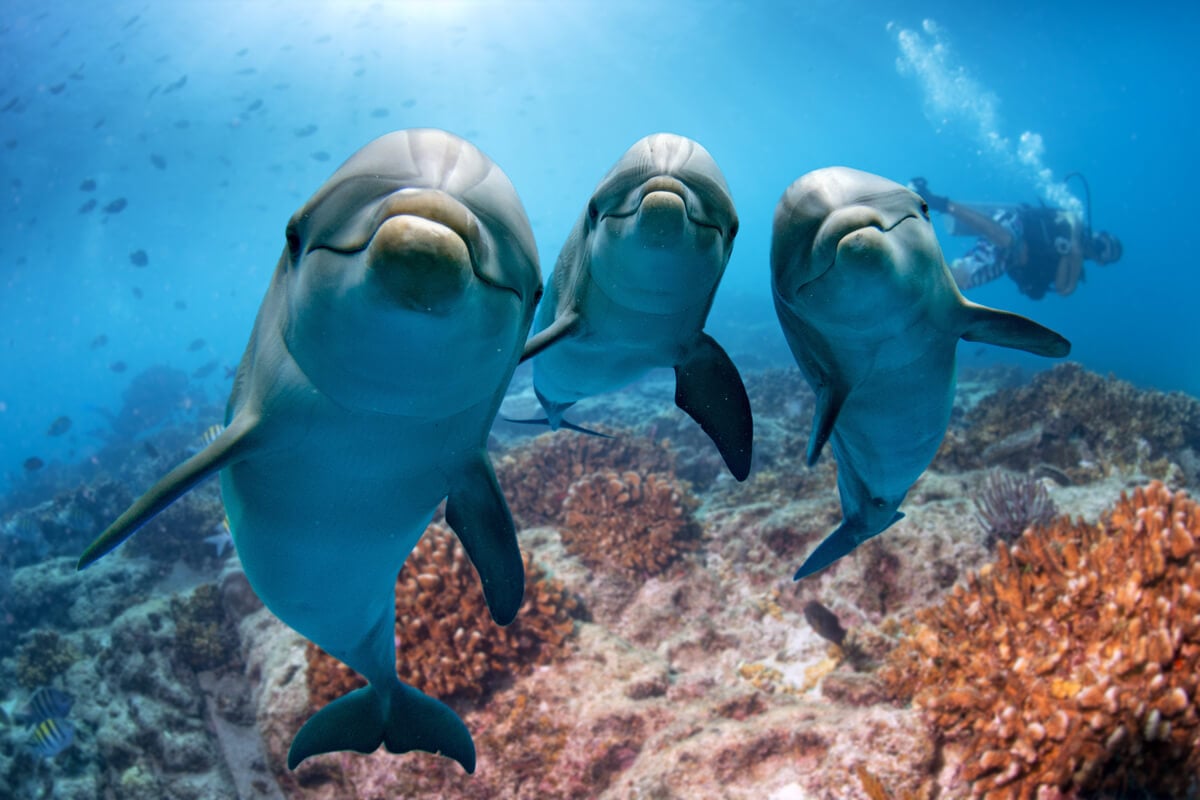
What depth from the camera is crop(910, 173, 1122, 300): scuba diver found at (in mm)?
13352

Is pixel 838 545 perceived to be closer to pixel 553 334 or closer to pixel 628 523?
pixel 553 334

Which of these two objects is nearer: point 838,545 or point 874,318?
point 874,318

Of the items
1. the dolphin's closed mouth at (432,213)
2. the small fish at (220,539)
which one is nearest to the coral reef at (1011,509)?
the dolphin's closed mouth at (432,213)

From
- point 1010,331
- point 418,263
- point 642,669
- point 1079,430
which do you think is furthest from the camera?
point 1079,430

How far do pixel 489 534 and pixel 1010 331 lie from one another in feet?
7.30

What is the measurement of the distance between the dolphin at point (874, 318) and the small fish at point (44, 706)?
314 inches

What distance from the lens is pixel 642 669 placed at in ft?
→ 15.1

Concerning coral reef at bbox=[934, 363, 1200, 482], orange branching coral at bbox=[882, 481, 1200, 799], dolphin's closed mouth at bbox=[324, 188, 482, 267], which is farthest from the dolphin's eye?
coral reef at bbox=[934, 363, 1200, 482]

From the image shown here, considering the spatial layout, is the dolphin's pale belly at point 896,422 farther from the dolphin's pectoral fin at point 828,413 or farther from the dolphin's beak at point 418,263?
the dolphin's beak at point 418,263

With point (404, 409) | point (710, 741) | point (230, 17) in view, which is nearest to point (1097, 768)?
point (710, 741)

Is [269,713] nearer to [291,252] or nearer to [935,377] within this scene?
[291,252]

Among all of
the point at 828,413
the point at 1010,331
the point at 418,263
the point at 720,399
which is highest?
the point at 1010,331

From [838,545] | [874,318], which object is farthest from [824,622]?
[874,318]

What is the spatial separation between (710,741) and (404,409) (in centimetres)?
300
